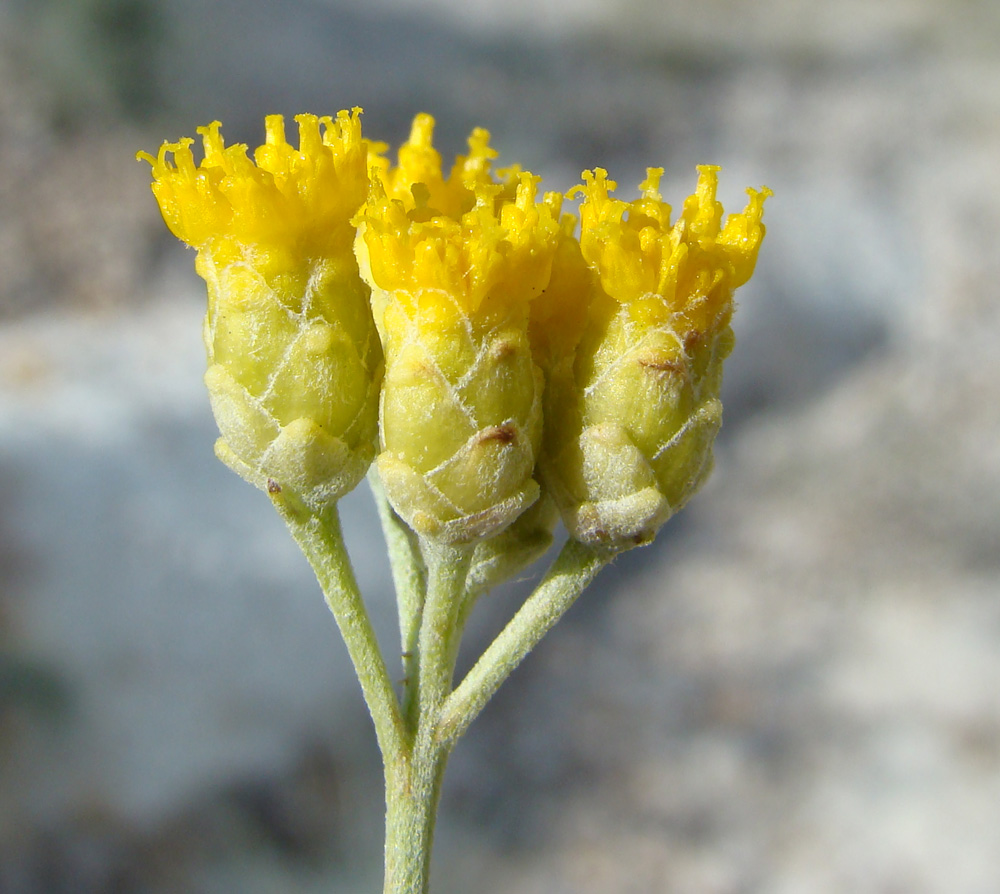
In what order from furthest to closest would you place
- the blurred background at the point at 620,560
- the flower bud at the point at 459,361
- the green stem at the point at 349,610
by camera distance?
the blurred background at the point at 620,560
the green stem at the point at 349,610
the flower bud at the point at 459,361

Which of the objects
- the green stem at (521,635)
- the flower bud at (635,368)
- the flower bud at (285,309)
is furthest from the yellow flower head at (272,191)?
the green stem at (521,635)

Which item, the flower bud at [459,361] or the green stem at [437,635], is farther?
the green stem at [437,635]

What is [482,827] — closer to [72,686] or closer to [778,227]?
[72,686]

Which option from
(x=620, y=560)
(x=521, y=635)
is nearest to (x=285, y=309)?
(x=521, y=635)

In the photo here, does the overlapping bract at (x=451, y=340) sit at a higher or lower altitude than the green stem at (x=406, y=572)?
higher

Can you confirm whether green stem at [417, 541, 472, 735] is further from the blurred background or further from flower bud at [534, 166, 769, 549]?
the blurred background

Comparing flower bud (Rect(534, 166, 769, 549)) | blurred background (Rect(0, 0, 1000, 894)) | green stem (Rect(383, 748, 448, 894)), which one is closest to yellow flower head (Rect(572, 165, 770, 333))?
flower bud (Rect(534, 166, 769, 549))

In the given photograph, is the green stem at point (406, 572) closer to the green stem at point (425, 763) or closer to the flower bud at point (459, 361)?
the green stem at point (425, 763)
